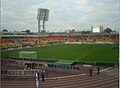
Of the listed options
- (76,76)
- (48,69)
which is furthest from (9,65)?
(76,76)

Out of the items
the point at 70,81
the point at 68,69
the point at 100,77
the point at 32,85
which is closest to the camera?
the point at 32,85

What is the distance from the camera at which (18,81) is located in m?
19.5

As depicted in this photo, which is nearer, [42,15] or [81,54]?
[81,54]

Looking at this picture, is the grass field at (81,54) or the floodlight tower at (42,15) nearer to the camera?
the grass field at (81,54)

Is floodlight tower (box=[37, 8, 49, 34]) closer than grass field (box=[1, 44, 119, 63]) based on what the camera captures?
No

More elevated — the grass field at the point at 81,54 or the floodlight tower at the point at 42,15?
the floodlight tower at the point at 42,15

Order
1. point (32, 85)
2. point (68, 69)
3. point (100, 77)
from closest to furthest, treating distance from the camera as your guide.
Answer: point (32, 85) → point (100, 77) → point (68, 69)

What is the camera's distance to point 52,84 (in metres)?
18.3

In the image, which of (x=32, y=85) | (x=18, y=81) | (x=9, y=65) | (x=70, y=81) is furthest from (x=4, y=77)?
(x=9, y=65)

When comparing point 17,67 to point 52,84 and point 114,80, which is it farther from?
point 114,80

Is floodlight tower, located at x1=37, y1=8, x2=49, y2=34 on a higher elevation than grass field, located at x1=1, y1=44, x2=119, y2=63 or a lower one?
higher

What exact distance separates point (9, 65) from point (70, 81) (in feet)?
41.3

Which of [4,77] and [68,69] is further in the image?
[68,69]

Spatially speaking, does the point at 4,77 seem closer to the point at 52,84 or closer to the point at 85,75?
the point at 52,84
